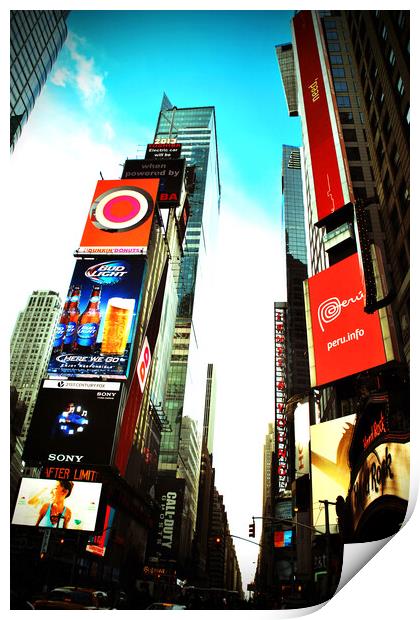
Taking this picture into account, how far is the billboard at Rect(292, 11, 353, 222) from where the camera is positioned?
2506 cm

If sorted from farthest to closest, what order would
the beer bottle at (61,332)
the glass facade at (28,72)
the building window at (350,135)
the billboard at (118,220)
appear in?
the building window at (350,135) < the billboard at (118,220) < the beer bottle at (61,332) < the glass facade at (28,72)

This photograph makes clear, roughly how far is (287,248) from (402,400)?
90382 mm

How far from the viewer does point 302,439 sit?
1681 inches

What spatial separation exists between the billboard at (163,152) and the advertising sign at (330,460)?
37648 millimetres

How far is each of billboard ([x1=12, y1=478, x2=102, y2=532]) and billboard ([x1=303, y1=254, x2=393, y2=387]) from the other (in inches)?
654

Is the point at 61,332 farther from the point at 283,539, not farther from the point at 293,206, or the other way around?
the point at 293,206

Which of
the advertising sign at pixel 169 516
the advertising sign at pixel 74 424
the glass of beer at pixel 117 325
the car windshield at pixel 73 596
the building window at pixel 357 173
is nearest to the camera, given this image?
the car windshield at pixel 73 596

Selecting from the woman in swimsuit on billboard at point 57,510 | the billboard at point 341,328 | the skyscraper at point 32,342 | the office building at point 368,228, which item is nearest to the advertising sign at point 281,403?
the office building at point 368,228

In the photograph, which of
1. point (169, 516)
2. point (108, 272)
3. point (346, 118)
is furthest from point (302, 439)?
point (169, 516)

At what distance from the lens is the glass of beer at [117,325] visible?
32375mm

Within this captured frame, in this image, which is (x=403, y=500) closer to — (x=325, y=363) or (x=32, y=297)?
(x=325, y=363)

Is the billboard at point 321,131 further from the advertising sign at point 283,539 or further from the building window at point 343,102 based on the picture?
the advertising sign at point 283,539
